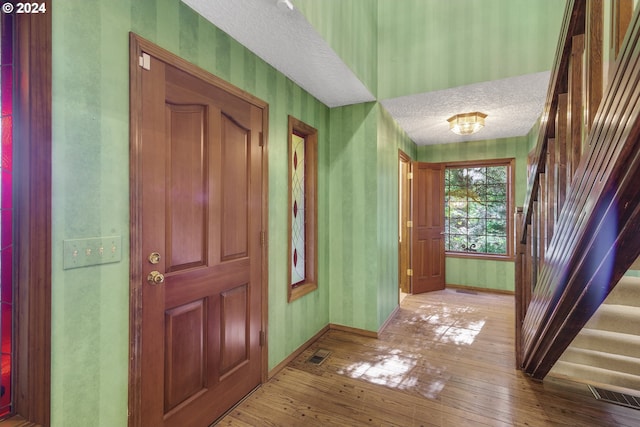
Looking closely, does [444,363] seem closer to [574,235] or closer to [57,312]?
[574,235]

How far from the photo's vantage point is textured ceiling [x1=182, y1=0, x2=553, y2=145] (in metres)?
1.71

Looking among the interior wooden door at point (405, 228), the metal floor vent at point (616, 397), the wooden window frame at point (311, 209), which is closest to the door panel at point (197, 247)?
the wooden window frame at point (311, 209)

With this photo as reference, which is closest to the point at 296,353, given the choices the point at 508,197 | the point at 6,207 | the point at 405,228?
the point at 6,207

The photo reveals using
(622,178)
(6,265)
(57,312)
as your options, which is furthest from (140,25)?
(622,178)

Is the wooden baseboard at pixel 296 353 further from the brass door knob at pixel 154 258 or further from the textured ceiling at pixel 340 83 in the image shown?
the textured ceiling at pixel 340 83

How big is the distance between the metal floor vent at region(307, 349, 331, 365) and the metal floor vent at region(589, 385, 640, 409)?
2.02 m

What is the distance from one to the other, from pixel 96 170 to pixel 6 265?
451mm

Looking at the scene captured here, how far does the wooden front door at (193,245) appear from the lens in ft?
4.60

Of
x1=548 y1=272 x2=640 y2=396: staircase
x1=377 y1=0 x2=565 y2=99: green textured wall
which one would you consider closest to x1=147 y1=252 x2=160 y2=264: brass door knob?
x1=377 y1=0 x2=565 y2=99: green textured wall

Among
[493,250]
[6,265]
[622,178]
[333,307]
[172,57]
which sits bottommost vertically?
[333,307]

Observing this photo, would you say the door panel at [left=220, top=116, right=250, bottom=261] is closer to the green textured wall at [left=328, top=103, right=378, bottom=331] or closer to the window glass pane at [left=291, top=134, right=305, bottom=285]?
the window glass pane at [left=291, top=134, right=305, bottom=285]

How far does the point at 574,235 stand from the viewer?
1090 millimetres

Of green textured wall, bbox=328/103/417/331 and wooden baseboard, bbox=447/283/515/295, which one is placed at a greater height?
green textured wall, bbox=328/103/417/331

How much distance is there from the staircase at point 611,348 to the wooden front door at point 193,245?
232cm
